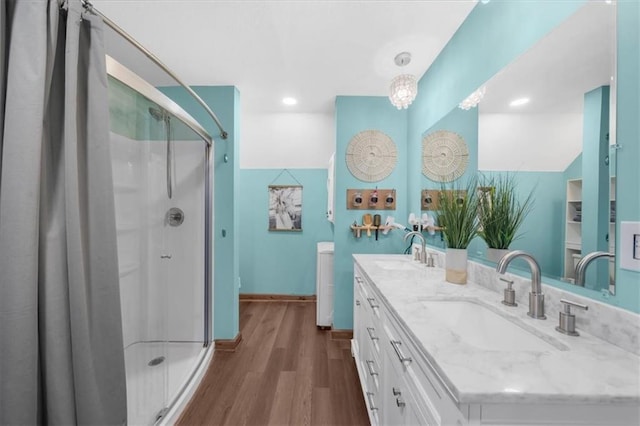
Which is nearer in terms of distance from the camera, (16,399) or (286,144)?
(16,399)

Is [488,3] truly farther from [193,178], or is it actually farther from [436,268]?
[193,178]

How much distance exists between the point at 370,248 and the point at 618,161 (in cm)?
189

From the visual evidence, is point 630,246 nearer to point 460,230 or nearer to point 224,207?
point 460,230

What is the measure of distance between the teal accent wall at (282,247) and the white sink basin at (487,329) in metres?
2.42

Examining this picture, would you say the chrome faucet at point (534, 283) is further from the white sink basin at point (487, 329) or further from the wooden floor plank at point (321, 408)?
the wooden floor plank at point (321, 408)

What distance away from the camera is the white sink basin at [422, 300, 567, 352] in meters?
0.78

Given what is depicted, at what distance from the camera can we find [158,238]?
1.85 meters

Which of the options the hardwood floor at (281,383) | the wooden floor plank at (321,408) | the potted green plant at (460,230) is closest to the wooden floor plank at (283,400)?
the hardwood floor at (281,383)

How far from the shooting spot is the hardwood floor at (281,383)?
156 cm

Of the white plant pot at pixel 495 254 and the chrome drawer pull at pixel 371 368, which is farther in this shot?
the chrome drawer pull at pixel 371 368

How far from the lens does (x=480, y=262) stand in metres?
1.35

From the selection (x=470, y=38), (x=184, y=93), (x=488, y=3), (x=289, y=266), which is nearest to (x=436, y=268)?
(x=470, y=38)

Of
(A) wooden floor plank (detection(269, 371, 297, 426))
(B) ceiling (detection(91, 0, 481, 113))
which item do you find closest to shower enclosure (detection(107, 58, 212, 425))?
(B) ceiling (detection(91, 0, 481, 113))

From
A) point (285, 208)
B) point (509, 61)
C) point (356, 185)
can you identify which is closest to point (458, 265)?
point (509, 61)
